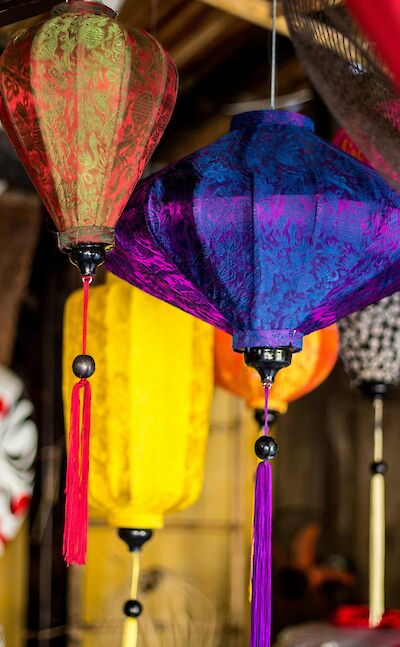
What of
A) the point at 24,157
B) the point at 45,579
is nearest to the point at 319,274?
the point at 24,157

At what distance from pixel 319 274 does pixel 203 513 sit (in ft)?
8.20

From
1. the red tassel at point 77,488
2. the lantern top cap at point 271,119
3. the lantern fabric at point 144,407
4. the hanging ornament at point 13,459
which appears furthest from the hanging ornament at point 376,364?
the hanging ornament at point 13,459

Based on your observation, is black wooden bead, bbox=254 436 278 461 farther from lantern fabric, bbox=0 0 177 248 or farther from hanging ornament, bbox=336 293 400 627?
hanging ornament, bbox=336 293 400 627

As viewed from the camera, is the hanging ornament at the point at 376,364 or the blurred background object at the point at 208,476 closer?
the hanging ornament at the point at 376,364

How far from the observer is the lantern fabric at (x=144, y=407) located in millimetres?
1501

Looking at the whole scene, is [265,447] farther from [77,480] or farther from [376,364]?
[376,364]

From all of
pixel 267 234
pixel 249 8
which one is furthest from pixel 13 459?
pixel 267 234

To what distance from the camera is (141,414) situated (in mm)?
1505

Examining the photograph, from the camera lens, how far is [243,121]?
130cm

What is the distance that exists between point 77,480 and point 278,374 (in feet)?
2.02

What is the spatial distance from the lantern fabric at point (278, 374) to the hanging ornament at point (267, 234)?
0.48m

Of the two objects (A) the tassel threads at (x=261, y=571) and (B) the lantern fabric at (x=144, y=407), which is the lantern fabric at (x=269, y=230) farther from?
(B) the lantern fabric at (x=144, y=407)

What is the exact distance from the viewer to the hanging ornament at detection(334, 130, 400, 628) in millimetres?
1764

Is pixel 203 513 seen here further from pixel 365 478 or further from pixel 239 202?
pixel 239 202
